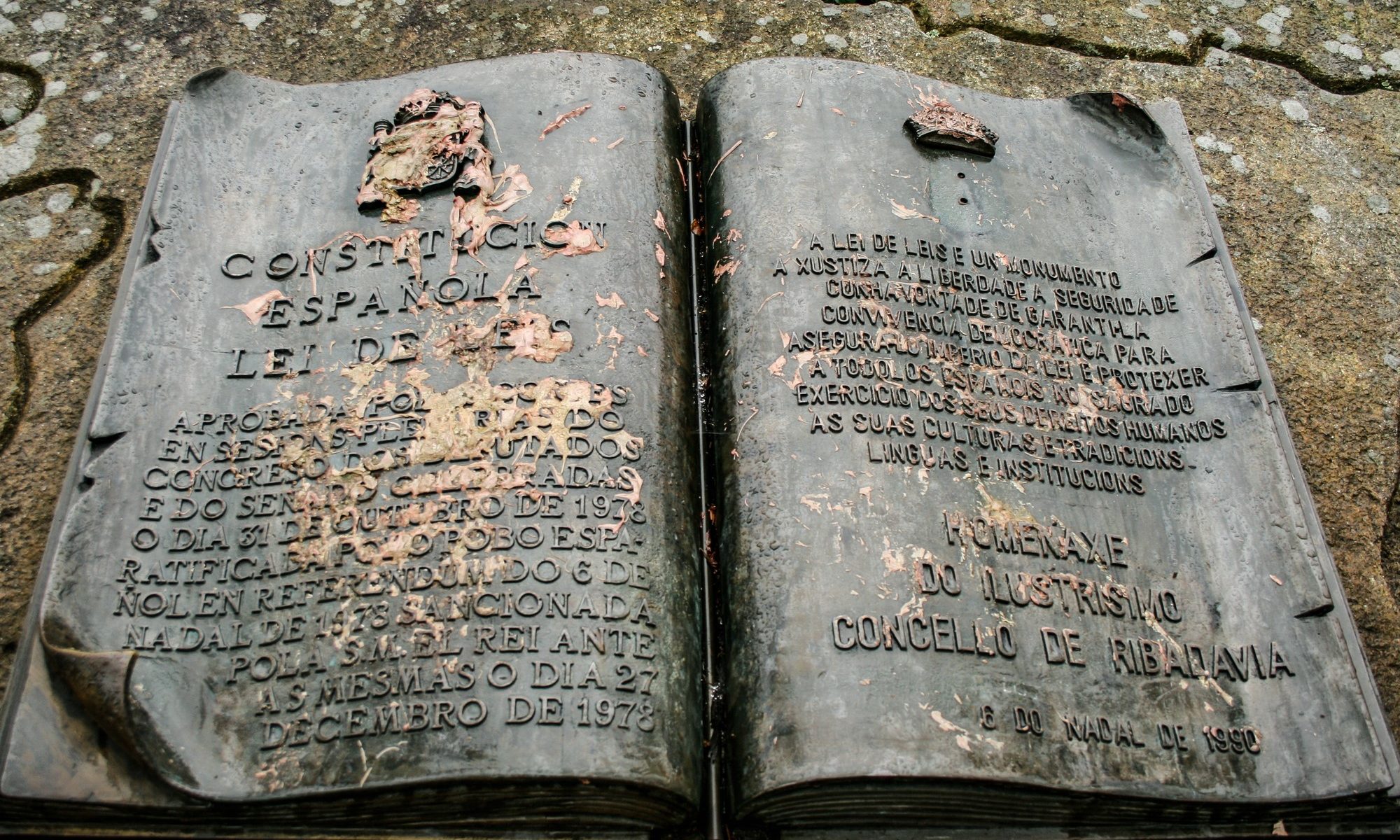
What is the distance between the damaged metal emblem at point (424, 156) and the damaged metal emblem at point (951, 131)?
1019 millimetres

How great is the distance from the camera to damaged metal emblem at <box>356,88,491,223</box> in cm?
264

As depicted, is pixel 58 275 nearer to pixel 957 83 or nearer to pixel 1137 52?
pixel 957 83

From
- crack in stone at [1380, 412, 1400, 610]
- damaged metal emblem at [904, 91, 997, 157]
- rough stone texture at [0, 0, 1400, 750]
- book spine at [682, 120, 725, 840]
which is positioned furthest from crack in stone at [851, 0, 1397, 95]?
crack in stone at [1380, 412, 1400, 610]

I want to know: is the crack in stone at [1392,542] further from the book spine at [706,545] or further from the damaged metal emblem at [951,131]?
the book spine at [706,545]

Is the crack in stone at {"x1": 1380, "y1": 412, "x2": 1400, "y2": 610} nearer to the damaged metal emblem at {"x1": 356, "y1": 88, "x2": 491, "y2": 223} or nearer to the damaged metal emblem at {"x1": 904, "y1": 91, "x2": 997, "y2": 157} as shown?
the damaged metal emblem at {"x1": 904, "y1": 91, "x2": 997, "y2": 157}

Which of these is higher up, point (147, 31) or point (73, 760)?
point (147, 31)

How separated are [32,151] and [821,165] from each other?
81.1 inches

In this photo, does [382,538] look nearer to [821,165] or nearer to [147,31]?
[821,165]

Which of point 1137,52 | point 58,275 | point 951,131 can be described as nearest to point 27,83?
point 58,275

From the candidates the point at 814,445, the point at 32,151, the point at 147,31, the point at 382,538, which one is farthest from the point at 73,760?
the point at 147,31

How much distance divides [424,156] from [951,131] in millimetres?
1236

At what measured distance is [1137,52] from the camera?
12.1ft

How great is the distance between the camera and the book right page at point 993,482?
2062mm

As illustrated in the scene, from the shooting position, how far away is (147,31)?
3.46 meters
